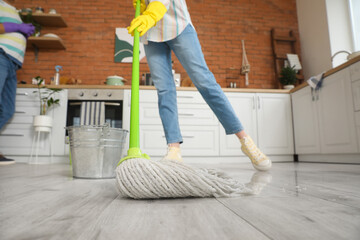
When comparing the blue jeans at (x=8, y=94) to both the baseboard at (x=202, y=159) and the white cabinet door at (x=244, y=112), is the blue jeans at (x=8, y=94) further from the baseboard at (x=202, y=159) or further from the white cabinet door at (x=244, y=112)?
the white cabinet door at (x=244, y=112)

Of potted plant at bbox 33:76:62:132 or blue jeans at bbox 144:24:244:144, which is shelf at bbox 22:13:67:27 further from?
blue jeans at bbox 144:24:244:144

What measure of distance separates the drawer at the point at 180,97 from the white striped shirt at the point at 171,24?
1482 millimetres

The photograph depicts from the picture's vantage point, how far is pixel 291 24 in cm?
359

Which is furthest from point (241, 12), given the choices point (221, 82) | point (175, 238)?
point (175, 238)

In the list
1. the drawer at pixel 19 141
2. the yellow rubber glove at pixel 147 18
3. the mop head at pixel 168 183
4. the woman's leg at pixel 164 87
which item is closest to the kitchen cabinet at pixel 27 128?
the drawer at pixel 19 141

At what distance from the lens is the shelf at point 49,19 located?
3.00 meters

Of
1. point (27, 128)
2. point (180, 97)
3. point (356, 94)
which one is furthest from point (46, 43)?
point (356, 94)

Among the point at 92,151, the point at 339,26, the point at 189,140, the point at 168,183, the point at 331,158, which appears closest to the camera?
the point at 168,183

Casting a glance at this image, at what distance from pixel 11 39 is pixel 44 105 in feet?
2.15

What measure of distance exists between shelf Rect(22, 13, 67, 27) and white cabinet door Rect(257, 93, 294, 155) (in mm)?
2579

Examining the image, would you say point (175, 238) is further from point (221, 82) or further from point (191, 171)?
point (221, 82)

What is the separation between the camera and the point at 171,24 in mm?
1074

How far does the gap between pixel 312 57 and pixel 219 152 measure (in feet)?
6.10

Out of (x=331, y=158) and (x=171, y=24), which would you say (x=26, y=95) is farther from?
(x=331, y=158)
